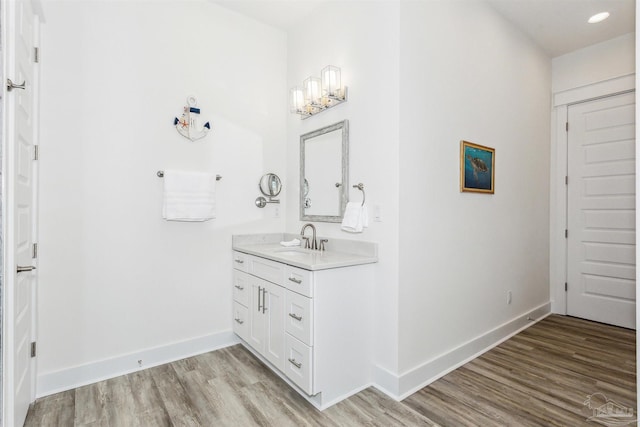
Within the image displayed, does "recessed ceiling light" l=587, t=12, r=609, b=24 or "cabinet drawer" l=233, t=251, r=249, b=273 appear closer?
"cabinet drawer" l=233, t=251, r=249, b=273

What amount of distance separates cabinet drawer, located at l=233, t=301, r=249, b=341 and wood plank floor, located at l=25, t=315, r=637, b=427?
169 mm

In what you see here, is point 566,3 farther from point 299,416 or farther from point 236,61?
point 299,416

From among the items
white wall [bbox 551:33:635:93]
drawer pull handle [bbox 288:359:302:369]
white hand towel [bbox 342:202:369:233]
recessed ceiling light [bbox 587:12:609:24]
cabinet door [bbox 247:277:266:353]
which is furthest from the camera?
white wall [bbox 551:33:635:93]

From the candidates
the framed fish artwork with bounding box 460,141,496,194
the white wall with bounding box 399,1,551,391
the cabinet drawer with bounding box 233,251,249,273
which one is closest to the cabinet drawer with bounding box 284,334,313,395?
the white wall with bounding box 399,1,551,391

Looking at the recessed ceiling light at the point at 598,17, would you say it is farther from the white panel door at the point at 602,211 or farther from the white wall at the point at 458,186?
the white panel door at the point at 602,211

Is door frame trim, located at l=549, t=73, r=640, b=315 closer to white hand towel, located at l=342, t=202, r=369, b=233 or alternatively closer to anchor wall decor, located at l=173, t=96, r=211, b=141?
white hand towel, located at l=342, t=202, r=369, b=233

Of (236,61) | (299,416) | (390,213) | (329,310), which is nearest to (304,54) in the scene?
(236,61)

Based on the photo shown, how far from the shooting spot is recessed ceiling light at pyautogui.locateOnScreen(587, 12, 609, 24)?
2904mm

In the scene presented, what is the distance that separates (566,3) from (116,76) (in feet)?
11.9

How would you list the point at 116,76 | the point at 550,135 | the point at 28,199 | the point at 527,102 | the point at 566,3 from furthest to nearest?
the point at 550,135 < the point at 527,102 < the point at 566,3 < the point at 116,76 < the point at 28,199

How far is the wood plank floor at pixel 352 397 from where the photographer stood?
1.84 m

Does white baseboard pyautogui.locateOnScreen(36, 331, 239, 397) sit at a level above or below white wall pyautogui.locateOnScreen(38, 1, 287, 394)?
below

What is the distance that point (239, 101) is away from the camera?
2895mm

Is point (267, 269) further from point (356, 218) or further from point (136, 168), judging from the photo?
point (136, 168)
